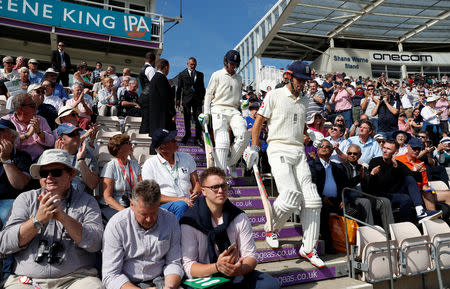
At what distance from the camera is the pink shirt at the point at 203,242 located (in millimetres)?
2631

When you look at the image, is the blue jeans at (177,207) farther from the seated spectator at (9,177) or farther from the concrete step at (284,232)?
the concrete step at (284,232)

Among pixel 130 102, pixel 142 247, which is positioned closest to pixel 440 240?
pixel 142 247

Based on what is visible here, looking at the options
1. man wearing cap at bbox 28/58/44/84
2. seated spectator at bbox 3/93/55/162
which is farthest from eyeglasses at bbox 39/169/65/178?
man wearing cap at bbox 28/58/44/84

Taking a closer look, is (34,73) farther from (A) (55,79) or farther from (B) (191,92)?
(B) (191,92)

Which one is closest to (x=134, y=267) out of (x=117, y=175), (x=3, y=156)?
(x=117, y=175)

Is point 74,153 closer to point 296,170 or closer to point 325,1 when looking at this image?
point 296,170

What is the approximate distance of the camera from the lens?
2.37 meters

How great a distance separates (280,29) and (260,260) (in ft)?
63.0

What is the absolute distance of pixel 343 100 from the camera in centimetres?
981

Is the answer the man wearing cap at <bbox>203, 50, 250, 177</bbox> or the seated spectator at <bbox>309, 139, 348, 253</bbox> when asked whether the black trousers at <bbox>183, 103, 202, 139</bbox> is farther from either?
the seated spectator at <bbox>309, 139, 348, 253</bbox>

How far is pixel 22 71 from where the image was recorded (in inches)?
269

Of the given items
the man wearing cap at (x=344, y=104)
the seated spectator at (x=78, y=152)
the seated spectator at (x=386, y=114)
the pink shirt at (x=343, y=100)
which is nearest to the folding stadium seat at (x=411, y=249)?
the seated spectator at (x=78, y=152)

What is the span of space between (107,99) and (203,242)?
630cm

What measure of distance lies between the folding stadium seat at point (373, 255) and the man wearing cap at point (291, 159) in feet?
1.92
